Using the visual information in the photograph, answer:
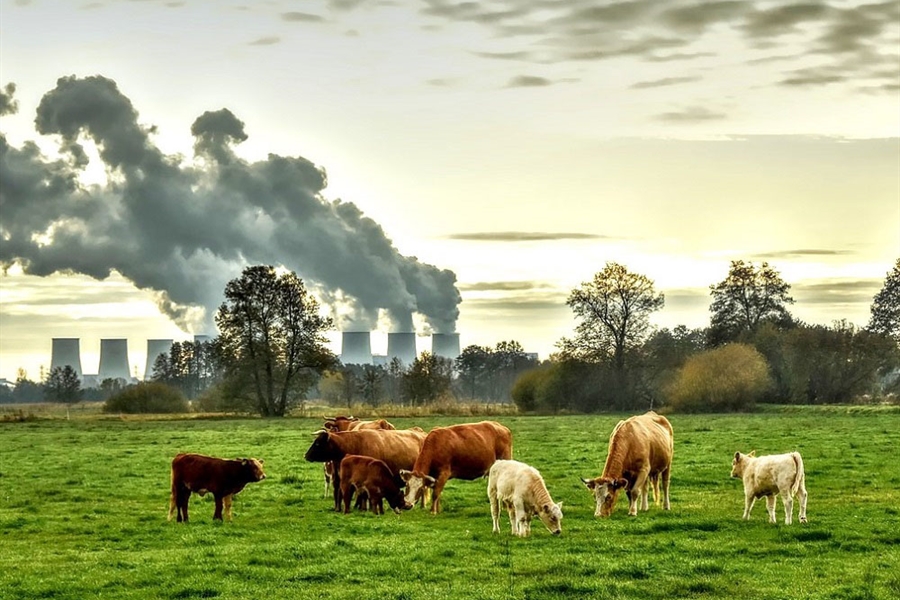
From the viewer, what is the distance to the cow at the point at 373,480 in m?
21.9

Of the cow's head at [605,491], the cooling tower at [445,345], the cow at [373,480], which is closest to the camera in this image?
the cow's head at [605,491]

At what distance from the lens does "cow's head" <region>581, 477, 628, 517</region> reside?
20266 millimetres

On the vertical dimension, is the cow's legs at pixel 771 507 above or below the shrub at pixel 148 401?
below

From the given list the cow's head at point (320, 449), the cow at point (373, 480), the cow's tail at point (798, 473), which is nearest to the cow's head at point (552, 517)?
the cow's tail at point (798, 473)

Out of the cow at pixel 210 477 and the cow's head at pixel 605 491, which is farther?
the cow at pixel 210 477

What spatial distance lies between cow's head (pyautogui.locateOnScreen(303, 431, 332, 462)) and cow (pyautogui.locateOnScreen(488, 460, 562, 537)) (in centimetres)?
605

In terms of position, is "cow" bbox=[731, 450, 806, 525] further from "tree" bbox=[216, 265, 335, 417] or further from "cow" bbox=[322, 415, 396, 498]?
"tree" bbox=[216, 265, 335, 417]

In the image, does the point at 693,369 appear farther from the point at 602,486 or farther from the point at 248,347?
the point at 602,486

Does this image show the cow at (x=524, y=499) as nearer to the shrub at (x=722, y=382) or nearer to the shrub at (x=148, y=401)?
the shrub at (x=722, y=382)

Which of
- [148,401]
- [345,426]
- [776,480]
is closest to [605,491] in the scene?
[776,480]

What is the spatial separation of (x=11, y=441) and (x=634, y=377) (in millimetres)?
54417

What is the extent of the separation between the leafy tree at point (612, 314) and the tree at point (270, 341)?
69.9 feet

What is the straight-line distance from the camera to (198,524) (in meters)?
21.0

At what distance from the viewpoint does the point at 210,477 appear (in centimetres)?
2127
